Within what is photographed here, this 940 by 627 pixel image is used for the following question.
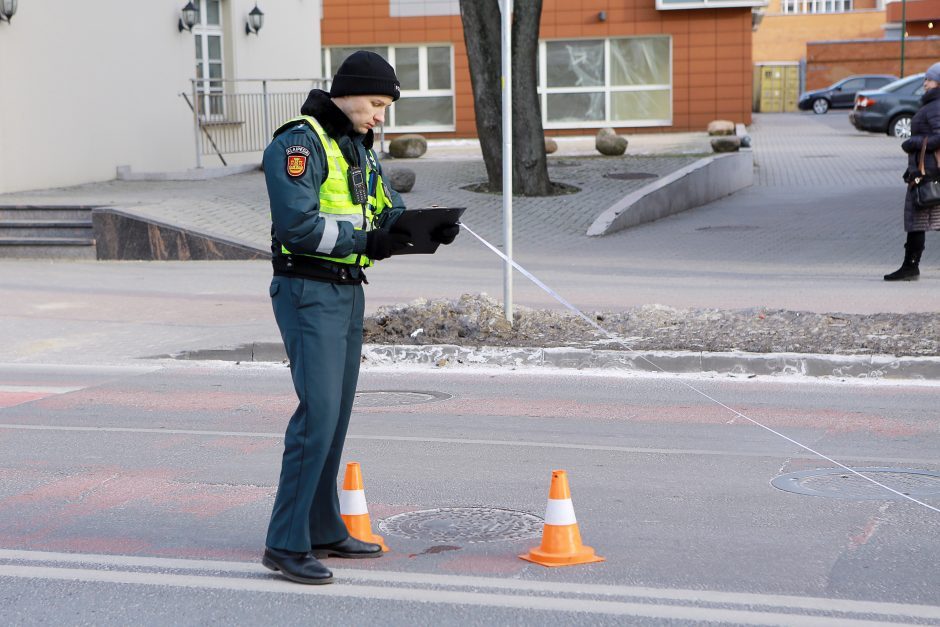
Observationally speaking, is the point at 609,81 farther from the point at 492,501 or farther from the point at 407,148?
the point at 492,501

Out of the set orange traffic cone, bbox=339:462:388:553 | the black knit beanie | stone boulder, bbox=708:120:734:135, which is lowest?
orange traffic cone, bbox=339:462:388:553

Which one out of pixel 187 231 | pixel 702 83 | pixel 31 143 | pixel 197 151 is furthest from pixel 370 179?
pixel 702 83

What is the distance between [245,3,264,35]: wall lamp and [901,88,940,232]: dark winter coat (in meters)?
17.2

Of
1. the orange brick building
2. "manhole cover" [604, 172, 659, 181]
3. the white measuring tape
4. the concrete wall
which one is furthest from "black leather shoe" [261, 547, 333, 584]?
the orange brick building

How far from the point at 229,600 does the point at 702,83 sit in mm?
37300

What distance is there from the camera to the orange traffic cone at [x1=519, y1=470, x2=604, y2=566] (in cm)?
516

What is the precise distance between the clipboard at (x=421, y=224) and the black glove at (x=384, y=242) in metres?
0.02

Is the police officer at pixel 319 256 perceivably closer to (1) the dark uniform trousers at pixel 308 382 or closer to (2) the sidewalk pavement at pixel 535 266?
(1) the dark uniform trousers at pixel 308 382

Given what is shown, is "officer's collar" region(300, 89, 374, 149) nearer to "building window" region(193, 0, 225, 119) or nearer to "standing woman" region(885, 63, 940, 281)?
"standing woman" region(885, 63, 940, 281)

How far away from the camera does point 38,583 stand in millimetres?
5145

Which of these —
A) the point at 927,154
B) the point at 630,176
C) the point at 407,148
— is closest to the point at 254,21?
the point at 407,148

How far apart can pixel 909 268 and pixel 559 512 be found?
9212mm

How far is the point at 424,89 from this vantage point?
4228cm

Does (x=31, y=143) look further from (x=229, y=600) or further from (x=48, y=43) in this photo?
(x=229, y=600)
